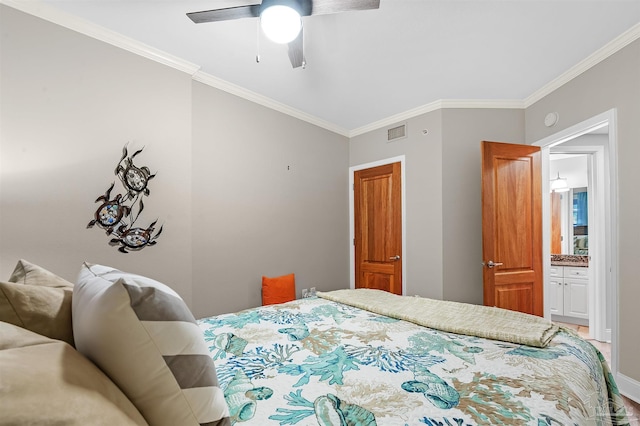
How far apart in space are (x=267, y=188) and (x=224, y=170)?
57 cm

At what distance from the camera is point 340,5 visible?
1.66 m

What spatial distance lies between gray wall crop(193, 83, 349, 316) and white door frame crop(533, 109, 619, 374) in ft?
8.09

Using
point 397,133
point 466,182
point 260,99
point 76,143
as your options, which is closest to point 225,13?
point 76,143

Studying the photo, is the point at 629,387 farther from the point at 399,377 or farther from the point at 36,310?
the point at 36,310

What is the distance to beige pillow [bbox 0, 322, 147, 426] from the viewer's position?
399 mm


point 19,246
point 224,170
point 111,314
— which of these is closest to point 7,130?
point 19,246

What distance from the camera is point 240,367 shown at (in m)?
1.15

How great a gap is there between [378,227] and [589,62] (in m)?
2.70

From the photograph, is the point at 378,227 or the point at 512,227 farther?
the point at 378,227

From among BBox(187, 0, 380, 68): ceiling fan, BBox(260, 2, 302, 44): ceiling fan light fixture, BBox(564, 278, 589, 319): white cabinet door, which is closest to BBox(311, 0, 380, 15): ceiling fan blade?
BBox(187, 0, 380, 68): ceiling fan

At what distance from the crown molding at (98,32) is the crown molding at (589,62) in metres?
3.53

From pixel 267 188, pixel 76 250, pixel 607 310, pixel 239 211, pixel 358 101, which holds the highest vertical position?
pixel 358 101

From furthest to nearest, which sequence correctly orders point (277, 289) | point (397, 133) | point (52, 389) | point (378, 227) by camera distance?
point (378, 227) < point (397, 133) < point (277, 289) < point (52, 389)

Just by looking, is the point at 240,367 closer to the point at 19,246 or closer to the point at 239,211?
the point at 19,246
